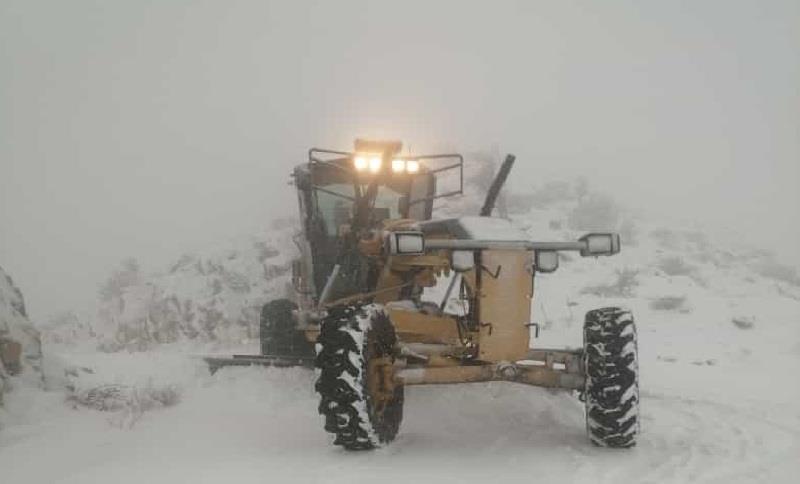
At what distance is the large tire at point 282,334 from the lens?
899 cm

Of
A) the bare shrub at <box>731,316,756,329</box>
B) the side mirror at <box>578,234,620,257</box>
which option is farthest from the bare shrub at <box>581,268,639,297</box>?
the side mirror at <box>578,234,620,257</box>

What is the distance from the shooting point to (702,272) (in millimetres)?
15109

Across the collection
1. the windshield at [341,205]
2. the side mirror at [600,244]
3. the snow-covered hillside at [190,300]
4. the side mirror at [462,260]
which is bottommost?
the snow-covered hillside at [190,300]

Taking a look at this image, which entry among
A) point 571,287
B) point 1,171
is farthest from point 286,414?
point 571,287

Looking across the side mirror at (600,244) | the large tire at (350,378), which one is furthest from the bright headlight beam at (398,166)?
the large tire at (350,378)

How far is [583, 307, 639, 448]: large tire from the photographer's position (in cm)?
472

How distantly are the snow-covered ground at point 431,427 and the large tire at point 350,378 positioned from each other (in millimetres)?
145

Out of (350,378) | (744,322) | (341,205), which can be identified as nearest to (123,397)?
(350,378)

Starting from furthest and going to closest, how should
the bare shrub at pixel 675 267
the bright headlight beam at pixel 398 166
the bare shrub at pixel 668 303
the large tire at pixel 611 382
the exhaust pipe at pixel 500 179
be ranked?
the bare shrub at pixel 675 267 → the bare shrub at pixel 668 303 → the bright headlight beam at pixel 398 166 → the exhaust pipe at pixel 500 179 → the large tire at pixel 611 382

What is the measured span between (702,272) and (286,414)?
11.4 m

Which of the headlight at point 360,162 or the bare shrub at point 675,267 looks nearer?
the headlight at point 360,162

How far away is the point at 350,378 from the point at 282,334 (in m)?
4.59

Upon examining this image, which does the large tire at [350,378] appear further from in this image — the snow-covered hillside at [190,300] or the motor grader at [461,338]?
the snow-covered hillside at [190,300]

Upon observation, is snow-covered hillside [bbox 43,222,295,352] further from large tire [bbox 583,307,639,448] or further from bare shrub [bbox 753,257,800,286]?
bare shrub [bbox 753,257,800,286]
